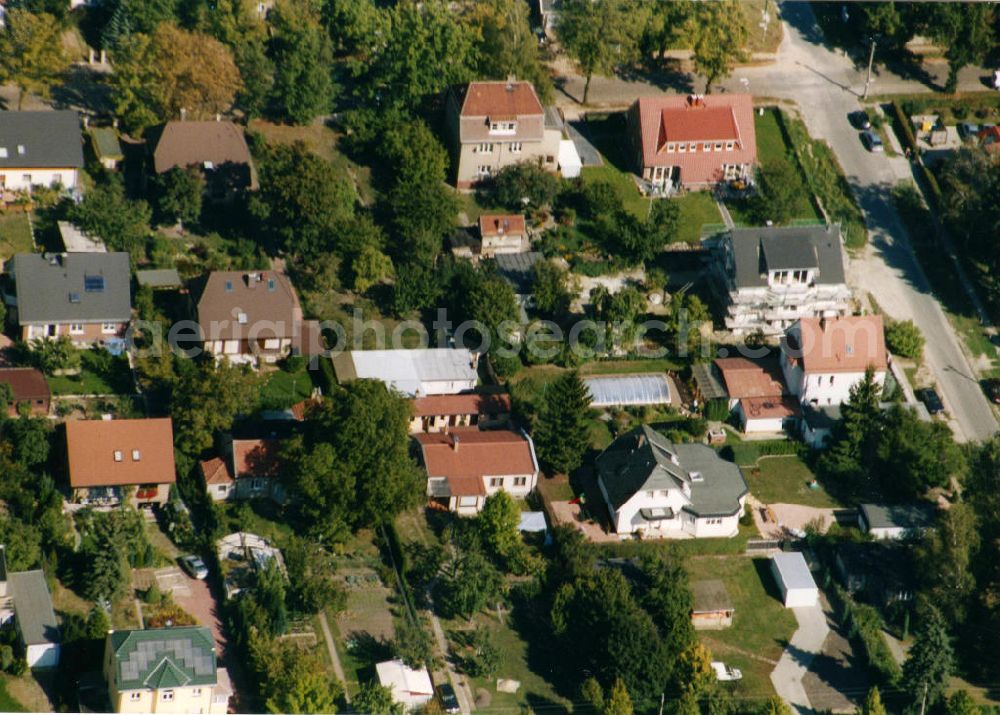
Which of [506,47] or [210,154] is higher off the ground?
[506,47]

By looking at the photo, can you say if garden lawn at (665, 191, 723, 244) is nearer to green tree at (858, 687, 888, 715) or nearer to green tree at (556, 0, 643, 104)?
green tree at (556, 0, 643, 104)

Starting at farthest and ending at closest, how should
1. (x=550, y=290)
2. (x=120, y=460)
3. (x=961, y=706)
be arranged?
(x=550, y=290) < (x=120, y=460) < (x=961, y=706)

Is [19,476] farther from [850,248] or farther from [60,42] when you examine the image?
[850,248]

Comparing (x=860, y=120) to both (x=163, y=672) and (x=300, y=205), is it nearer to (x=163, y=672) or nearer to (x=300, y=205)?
(x=300, y=205)

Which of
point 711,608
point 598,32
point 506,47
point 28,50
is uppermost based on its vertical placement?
point 28,50

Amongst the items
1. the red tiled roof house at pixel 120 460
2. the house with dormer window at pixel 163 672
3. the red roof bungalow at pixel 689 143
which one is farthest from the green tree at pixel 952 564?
the red tiled roof house at pixel 120 460

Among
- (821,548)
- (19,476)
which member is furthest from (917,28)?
(19,476)

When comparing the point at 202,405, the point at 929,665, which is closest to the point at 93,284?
the point at 202,405
